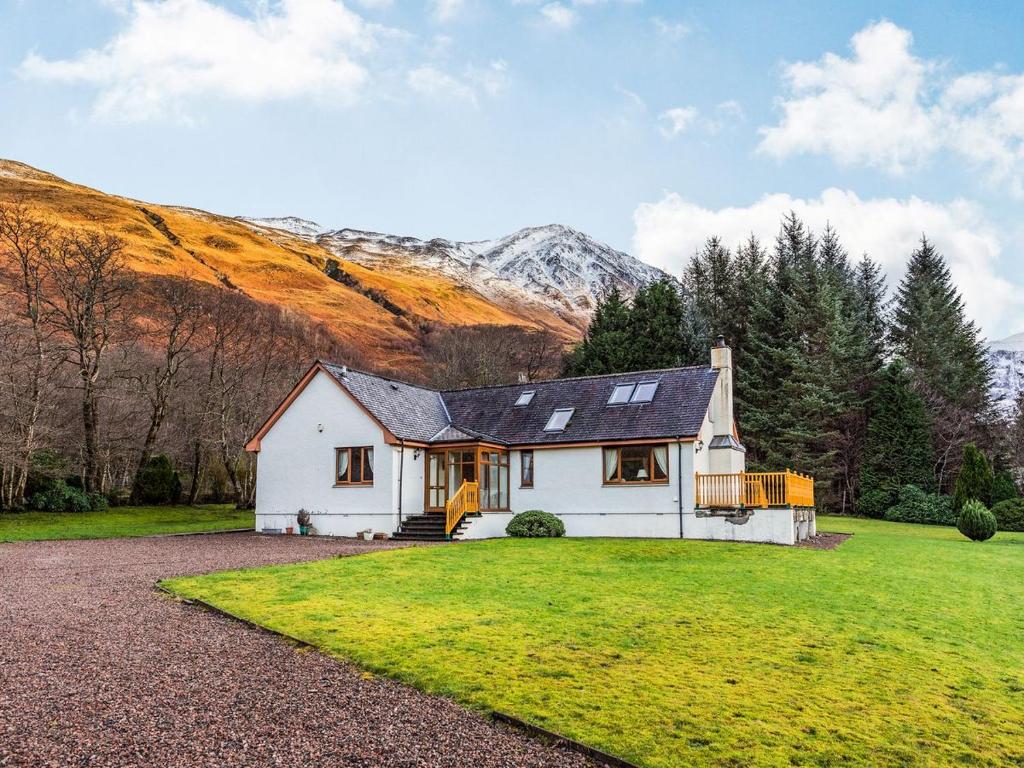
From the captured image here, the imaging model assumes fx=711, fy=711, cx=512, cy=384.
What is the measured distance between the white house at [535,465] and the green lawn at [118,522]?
12.2ft

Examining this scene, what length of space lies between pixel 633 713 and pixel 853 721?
1.81m

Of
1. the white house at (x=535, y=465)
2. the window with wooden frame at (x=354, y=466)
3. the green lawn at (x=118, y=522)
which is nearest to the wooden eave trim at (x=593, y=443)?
the white house at (x=535, y=465)

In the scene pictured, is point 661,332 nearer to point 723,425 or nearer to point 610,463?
point 723,425

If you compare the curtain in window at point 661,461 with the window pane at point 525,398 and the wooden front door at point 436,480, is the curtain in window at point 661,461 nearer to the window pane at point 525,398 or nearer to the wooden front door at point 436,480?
the window pane at point 525,398

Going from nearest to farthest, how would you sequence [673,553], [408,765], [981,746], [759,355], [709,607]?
1. [408,765]
2. [981,746]
3. [709,607]
4. [673,553]
5. [759,355]

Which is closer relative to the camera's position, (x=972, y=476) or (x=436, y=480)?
(x=436, y=480)

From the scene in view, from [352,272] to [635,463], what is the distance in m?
89.1

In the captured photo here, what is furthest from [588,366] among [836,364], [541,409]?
[541,409]

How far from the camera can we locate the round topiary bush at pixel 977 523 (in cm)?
2424

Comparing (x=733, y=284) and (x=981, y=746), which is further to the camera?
(x=733, y=284)

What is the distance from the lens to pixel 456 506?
74.5 ft

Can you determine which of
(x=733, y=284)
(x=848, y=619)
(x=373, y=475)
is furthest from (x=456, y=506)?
(x=733, y=284)

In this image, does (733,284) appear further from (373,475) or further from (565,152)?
(373,475)

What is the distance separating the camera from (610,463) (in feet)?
77.9
